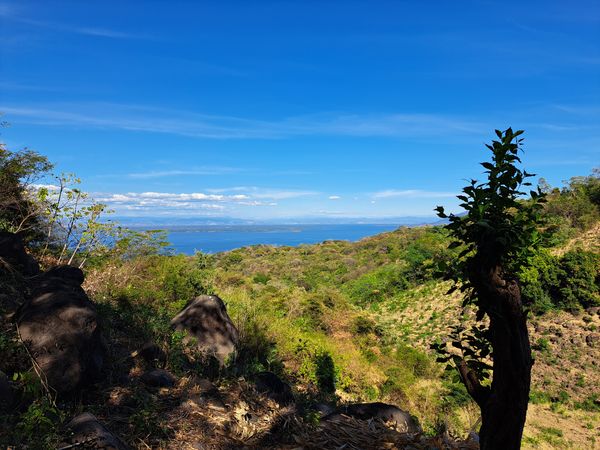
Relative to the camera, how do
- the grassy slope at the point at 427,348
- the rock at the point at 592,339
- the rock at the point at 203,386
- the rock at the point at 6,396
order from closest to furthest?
the rock at the point at 6,396
the rock at the point at 203,386
the grassy slope at the point at 427,348
the rock at the point at 592,339

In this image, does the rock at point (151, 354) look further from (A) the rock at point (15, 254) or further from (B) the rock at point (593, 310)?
(B) the rock at point (593, 310)

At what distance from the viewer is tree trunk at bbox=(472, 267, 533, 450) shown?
2650mm

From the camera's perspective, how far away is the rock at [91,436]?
3.57 metres

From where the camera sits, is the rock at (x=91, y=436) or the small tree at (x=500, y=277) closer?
the small tree at (x=500, y=277)

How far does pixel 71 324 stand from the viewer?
5258 mm

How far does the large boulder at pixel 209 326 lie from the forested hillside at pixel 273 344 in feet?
1.47

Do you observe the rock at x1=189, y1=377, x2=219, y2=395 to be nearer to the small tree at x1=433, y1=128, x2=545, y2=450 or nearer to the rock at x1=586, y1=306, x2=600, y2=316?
the small tree at x1=433, y1=128, x2=545, y2=450

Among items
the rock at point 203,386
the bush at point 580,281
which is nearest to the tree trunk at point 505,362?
the rock at point 203,386

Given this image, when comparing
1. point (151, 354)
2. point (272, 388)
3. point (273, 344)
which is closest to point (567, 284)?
point (273, 344)

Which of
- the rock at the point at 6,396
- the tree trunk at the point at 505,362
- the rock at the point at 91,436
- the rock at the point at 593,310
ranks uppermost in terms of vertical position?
the tree trunk at the point at 505,362

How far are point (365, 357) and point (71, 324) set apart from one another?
605 inches

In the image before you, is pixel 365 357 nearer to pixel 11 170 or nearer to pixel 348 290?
pixel 11 170

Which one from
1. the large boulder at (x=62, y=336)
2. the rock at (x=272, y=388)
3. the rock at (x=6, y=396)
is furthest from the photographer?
the rock at (x=272, y=388)

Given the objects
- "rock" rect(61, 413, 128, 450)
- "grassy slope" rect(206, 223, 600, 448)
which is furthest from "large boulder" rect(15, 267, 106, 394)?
"grassy slope" rect(206, 223, 600, 448)
